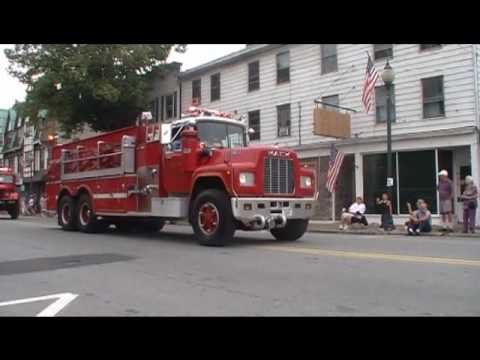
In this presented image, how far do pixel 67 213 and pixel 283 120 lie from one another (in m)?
12.0

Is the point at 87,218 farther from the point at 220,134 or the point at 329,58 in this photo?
the point at 329,58

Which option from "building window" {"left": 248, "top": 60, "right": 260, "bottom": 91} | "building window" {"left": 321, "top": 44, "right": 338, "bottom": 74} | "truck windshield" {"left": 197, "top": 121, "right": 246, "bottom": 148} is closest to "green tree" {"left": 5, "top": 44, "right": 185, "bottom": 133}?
"building window" {"left": 248, "top": 60, "right": 260, "bottom": 91}

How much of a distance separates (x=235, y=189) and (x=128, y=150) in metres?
4.33

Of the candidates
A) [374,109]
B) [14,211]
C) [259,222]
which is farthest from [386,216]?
[14,211]

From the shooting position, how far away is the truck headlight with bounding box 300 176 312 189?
40.5 ft

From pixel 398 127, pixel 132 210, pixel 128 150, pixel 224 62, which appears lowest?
pixel 132 210

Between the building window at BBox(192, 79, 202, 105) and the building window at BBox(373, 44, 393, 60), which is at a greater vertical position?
the building window at BBox(192, 79, 202, 105)

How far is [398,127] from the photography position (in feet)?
66.9

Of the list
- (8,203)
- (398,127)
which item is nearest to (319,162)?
(398,127)

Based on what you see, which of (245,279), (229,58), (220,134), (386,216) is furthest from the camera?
(229,58)

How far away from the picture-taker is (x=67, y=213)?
17.0 metres

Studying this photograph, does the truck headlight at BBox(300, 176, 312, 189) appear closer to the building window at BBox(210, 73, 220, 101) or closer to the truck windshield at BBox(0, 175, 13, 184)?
the building window at BBox(210, 73, 220, 101)

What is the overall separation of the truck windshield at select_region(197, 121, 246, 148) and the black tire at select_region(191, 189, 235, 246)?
1607 millimetres
